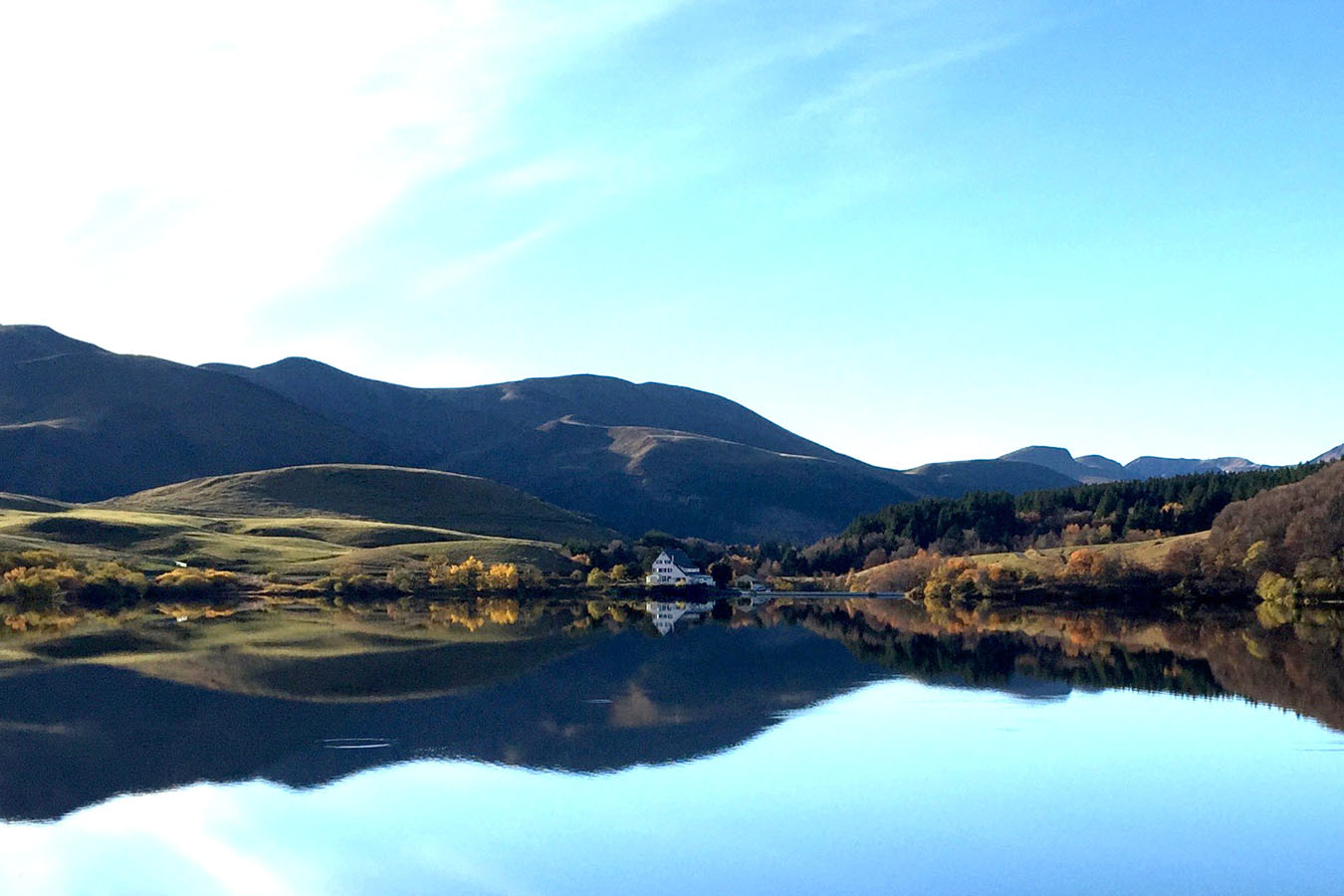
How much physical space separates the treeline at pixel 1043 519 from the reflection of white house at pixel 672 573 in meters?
23.2

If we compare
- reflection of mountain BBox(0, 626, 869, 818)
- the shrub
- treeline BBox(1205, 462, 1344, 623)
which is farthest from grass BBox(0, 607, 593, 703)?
treeline BBox(1205, 462, 1344, 623)

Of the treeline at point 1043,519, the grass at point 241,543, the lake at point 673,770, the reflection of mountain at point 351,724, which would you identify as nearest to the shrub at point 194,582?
the grass at point 241,543

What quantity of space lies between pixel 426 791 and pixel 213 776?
708cm

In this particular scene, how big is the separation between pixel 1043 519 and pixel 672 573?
162 ft

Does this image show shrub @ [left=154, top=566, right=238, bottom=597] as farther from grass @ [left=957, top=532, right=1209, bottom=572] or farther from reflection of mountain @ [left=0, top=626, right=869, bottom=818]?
grass @ [left=957, top=532, right=1209, bottom=572]

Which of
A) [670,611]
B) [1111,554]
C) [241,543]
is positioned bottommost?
[670,611]

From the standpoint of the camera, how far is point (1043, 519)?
166 meters

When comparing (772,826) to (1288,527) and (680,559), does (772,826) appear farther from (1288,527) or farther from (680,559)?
(680,559)

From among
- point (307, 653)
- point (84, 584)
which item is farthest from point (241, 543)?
point (307, 653)

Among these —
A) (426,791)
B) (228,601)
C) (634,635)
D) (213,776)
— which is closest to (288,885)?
(426,791)

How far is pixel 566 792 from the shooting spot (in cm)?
3462

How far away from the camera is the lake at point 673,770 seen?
1076 inches

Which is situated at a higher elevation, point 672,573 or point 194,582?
point 672,573

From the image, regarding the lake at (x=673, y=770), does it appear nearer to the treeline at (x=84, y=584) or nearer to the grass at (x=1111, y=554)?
the grass at (x=1111, y=554)
